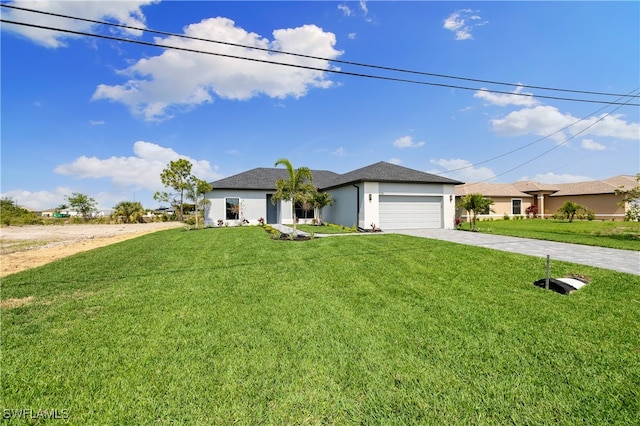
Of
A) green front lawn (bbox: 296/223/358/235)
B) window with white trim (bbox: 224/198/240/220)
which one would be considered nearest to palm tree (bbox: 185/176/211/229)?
window with white trim (bbox: 224/198/240/220)

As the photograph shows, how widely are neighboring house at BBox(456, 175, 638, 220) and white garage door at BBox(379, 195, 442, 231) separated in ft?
42.9

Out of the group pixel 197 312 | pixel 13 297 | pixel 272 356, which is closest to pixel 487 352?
pixel 272 356

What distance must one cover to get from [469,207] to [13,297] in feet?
60.3

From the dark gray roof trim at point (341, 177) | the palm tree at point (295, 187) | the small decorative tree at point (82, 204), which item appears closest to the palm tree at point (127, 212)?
the small decorative tree at point (82, 204)

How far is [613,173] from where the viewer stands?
29.9 meters

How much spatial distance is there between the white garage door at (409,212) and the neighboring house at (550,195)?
1308 cm

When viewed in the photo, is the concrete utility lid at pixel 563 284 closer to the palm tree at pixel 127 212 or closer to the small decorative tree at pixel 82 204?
the palm tree at pixel 127 212

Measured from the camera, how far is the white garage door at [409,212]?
17078 mm

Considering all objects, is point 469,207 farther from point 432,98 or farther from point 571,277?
point 571,277

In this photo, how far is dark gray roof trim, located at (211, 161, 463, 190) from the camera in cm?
1717

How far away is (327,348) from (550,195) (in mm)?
38507

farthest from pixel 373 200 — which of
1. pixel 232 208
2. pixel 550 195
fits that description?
pixel 550 195

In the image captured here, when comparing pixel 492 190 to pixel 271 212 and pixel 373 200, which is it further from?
pixel 271 212

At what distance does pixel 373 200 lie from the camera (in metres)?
16.6
